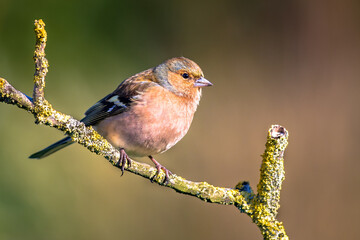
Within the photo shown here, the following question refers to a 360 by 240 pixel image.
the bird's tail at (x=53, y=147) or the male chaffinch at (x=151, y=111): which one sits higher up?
the male chaffinch at (x=151, y=111)

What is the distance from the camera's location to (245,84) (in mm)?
5531

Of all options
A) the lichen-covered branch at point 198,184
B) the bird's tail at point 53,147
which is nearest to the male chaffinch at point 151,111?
the bird's tail at point 53,147

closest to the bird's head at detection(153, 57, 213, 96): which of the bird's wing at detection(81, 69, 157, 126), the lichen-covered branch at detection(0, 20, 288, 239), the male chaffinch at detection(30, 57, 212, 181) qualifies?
the male chaffinch at detection(30, 57, 212, 181)

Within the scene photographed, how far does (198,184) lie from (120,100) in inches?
50.3

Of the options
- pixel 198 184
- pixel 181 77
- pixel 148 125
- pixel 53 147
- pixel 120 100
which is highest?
pixel 181 77

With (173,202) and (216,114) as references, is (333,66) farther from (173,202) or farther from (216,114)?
(173,202)

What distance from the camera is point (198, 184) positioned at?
2436 mm

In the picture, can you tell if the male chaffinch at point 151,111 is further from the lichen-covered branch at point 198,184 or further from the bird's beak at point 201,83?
the lichen-covered branch at point 198,184

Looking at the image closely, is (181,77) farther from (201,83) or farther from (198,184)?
(198,184)

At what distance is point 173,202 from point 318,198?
1613 millimetres

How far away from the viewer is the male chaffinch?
3.14m

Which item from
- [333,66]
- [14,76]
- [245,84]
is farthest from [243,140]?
[14,76]

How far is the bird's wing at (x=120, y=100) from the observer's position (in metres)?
3.35

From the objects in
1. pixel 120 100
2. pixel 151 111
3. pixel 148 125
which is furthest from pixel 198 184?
pixel 120 100
